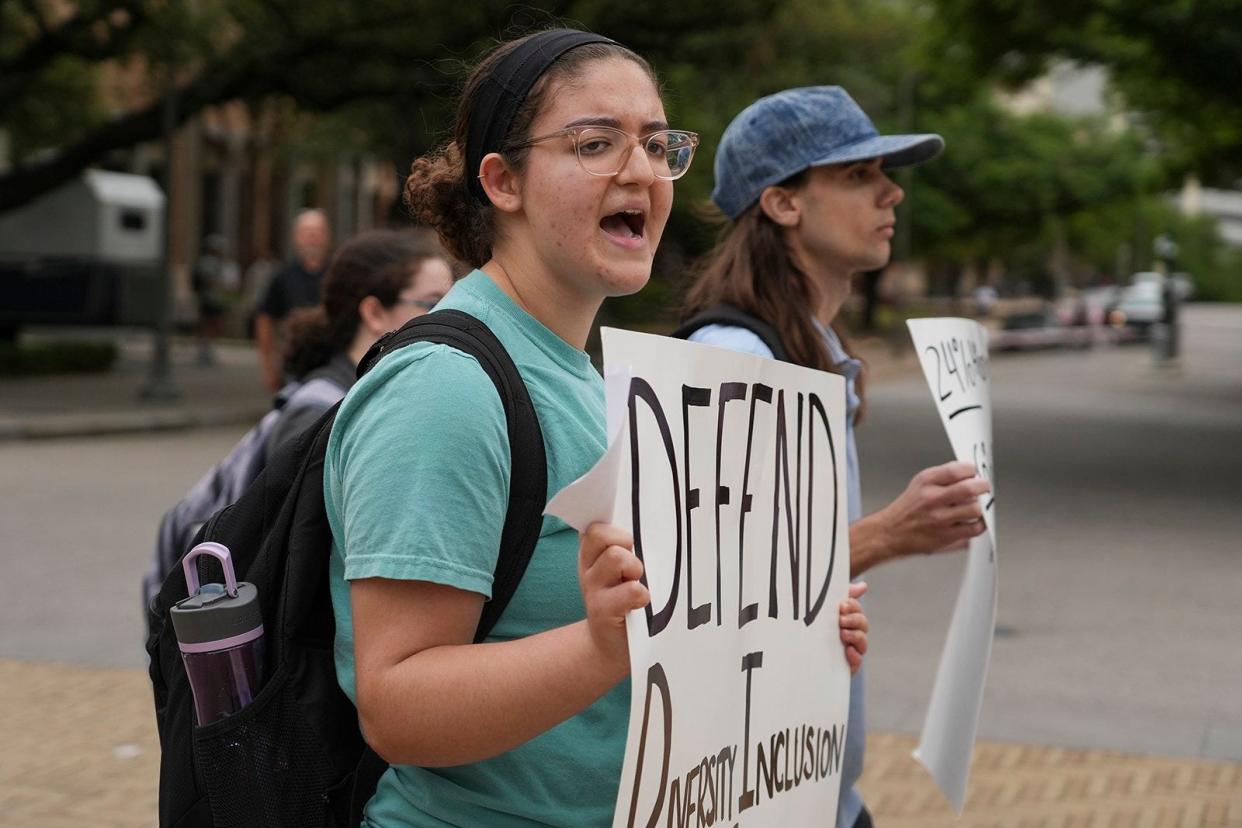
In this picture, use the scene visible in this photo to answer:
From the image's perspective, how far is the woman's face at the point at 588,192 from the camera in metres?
1.97

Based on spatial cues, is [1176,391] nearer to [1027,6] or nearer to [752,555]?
[1027,6]

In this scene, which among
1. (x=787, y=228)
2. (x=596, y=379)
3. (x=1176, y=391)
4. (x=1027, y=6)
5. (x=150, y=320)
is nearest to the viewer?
(x=596, y=379)

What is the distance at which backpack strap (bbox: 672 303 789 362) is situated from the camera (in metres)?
3.12

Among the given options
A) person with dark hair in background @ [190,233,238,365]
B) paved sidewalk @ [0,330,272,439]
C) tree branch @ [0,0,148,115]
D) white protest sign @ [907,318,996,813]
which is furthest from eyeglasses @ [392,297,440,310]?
person with dark hair in background @ [190,233,238,365]

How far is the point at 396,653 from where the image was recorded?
1.77 metres

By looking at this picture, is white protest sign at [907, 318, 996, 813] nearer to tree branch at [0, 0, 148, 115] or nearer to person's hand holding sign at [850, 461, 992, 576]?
person's hand holding sign at [850, 461, 992, 576]

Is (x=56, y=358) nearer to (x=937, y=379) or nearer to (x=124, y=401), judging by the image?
(x=124, y=401)

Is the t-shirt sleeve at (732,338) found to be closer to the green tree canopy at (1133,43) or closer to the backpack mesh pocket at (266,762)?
the backpack mesh pocket at (266,762)

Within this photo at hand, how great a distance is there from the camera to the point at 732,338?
A: 3100mm

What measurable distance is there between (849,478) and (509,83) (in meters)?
1.27

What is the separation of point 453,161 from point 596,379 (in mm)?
339

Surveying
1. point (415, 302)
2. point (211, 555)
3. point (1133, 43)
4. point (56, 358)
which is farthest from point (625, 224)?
point (56, 358)

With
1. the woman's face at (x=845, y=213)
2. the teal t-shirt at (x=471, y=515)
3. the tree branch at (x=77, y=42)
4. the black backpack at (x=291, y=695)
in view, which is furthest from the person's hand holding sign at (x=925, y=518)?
the tree branch at (x=77, y=42)

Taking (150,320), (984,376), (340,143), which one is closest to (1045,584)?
(984,376)
